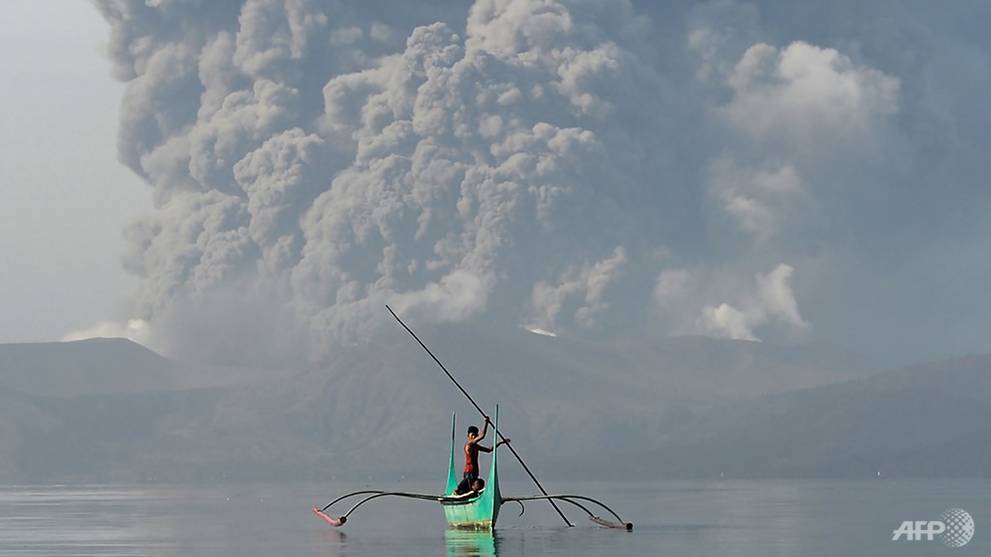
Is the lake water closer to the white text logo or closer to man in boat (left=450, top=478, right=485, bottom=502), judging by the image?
the white text logo

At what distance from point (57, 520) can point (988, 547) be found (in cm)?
5789

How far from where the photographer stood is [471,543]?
66.0 meters

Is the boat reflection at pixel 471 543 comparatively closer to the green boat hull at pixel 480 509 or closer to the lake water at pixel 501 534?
the lake water at pixel 501 534

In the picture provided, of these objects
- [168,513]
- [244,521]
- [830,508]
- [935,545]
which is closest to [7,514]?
[168,513]

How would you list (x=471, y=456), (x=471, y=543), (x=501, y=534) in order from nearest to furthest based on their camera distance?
(x=471, y=543) → (x=471, y=456) → (x=501, y=534)

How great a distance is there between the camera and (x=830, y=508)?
4491 inches

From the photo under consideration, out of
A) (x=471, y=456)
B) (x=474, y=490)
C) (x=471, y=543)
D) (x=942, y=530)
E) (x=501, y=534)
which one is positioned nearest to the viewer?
(x=471, y=543)

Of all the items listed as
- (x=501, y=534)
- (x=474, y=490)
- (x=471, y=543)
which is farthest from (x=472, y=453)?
(x=501, y=534)

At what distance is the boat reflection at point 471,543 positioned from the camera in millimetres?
61219

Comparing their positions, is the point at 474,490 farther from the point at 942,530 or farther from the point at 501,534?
the point at 942,530

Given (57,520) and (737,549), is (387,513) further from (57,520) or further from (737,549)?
(737,549)

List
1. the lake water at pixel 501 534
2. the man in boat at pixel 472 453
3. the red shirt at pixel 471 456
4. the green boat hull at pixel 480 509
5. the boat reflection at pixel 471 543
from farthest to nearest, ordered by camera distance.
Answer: the green boat hull at pixel 480 509 < the red shirt at pixel 471 456 < the man in boat at pixel 472 453 < the lake water at pixel 501 534 < the boat reflection at pixel 471 543

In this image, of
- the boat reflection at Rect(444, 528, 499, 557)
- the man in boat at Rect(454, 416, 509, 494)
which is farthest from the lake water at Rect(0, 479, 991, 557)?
the man in boat at Rect(454, 416, 509, 494)

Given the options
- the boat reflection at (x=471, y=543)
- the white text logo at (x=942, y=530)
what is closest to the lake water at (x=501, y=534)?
the boat reflection at (x=471, y=543)
